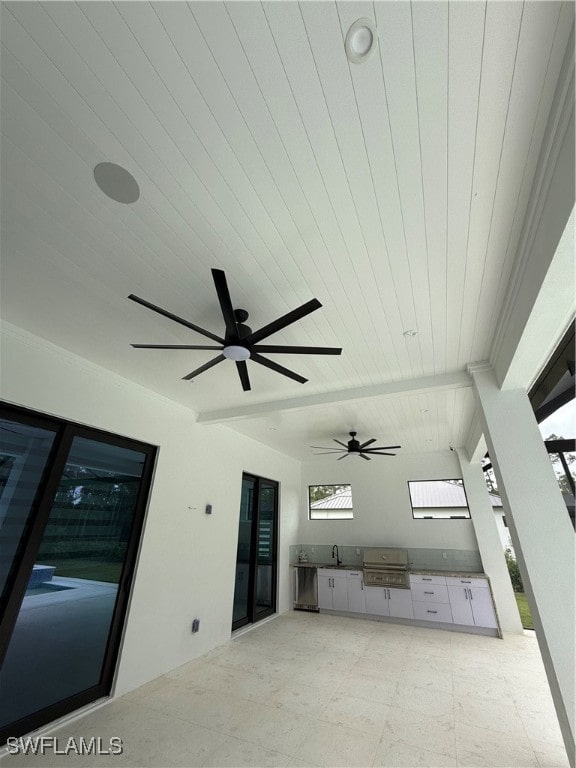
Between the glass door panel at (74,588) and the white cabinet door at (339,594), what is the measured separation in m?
4.23

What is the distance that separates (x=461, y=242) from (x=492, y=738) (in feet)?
12.1

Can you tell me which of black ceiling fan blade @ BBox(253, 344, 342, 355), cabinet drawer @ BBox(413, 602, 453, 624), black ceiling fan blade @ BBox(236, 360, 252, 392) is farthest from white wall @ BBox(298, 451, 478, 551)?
black ceiling fan blade @ BBox(253, 344, 342, 355)

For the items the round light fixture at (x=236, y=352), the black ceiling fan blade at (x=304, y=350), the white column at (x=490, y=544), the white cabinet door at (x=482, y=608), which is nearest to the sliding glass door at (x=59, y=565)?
the round light fixture at (x=236, y=352)

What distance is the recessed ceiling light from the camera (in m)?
1.54

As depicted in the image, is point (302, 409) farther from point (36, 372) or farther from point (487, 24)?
point (487, 24)

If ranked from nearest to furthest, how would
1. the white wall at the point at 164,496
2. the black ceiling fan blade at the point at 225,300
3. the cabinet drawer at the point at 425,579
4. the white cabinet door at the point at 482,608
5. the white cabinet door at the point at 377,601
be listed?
the black ceiling fan blade at the point at 225,300 → the white wall at the point at 164,496 → the white cabinet door at the point at 482,608 → the cabinet drawer at the point at 425,579 → the white cabinet door at the point at 377,601

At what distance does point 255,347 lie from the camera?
229 centimetres

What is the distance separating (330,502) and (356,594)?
1.88 m

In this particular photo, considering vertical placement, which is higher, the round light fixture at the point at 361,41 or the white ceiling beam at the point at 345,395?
the round light fixture at the point at 361,41

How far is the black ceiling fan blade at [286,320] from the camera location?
1817 mm

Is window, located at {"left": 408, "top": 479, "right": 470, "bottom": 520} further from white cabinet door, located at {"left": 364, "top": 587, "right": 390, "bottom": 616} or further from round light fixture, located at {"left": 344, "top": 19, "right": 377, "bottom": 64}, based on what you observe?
round light fixture, located at {"left": 344, "top": 19, "right": 377, "bottom": 64}

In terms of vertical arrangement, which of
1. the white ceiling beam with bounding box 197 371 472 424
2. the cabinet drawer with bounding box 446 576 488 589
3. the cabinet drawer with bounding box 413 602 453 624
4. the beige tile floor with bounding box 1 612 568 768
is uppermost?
the white ceiling beam with bounding box 197 371 472 424

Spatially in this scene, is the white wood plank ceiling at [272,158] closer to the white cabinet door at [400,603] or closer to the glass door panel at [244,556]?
the glass door panel at [244,556]

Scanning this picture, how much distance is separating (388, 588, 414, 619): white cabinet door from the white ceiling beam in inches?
166
